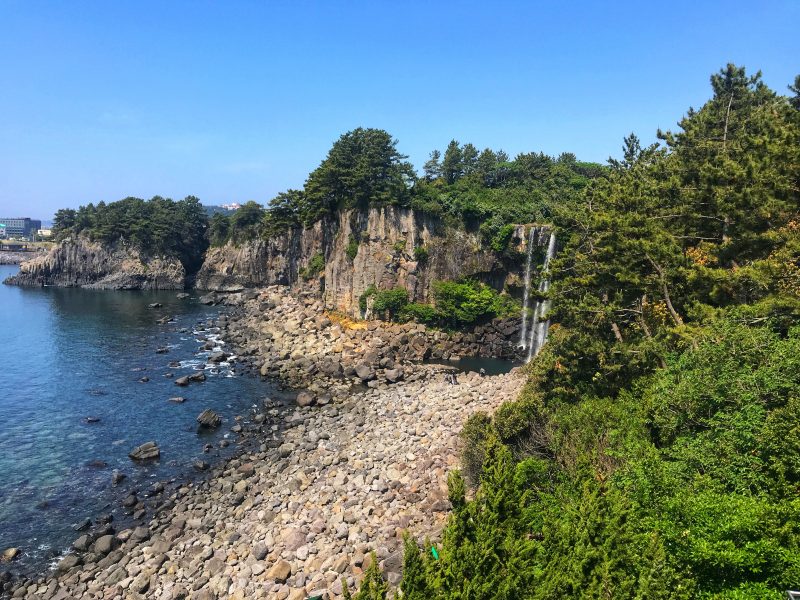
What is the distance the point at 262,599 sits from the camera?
19188 millimetres

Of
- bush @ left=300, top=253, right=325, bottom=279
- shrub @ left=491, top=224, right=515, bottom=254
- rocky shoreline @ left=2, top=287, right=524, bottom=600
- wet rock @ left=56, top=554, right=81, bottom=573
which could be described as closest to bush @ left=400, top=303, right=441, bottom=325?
shrub @ left=491, top=224, right=515, bottom=254

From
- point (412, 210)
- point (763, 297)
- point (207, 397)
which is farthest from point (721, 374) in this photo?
point (412, 210)

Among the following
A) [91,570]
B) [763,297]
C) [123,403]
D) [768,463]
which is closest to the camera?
[768,463]

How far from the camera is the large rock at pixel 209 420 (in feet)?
122

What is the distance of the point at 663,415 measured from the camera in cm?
1744

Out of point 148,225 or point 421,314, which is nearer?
point 421,314

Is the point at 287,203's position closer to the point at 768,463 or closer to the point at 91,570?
the point at 91,570

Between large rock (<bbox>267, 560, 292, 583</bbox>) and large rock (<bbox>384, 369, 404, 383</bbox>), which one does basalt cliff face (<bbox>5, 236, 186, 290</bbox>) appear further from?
large rock (<bbox>267, 560, 292, 583</bbox>)

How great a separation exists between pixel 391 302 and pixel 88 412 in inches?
1303

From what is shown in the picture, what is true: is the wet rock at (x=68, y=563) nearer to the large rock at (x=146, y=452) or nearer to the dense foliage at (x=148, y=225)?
the large rock at (x=146, y=452)

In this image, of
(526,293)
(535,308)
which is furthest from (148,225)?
(535,308)

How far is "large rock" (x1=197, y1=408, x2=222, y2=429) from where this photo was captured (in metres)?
37.3

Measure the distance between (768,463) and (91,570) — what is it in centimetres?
2740

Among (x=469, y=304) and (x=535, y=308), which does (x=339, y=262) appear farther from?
(x=535, y=308)
